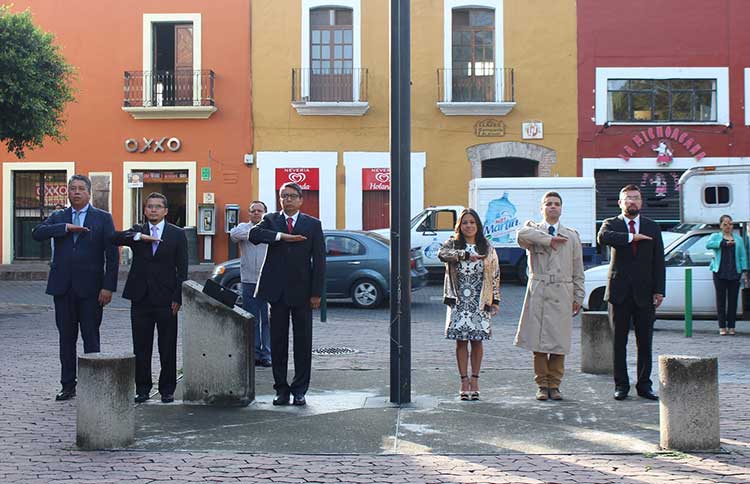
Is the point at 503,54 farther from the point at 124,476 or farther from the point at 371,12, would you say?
the point at 124,476

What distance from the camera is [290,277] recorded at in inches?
322

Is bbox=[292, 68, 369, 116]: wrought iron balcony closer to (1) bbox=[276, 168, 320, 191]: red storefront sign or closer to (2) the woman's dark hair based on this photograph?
(1) bbox=[276, 168, 320, 191]: red storefront sign

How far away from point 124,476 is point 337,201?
69.2 feet

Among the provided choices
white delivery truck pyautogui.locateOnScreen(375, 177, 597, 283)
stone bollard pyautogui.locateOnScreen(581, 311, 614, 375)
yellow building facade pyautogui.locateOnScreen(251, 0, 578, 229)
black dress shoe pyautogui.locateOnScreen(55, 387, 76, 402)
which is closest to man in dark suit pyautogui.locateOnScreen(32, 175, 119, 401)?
black dress shoe pyautogui.locateOnScreen(55, 387, 76, 402)

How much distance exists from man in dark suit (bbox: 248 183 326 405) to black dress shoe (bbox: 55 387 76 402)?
74.3 inches

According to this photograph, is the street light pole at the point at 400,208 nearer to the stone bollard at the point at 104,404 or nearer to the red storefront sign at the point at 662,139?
the stone bollard at the point at 104,404

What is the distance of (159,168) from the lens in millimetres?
27109

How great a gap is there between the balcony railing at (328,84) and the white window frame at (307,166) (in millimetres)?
1521

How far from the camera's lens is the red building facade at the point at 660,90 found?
26594mm

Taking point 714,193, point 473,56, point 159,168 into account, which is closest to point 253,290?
point 714,193

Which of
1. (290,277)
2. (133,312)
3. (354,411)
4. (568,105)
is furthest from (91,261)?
(568,105)

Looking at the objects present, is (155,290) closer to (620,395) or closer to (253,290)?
(253,290)

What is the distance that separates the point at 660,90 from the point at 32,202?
17771 mm

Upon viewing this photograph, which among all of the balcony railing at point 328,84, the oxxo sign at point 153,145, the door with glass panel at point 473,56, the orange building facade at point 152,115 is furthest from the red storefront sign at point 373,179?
the oxxo sign at point 153,145
